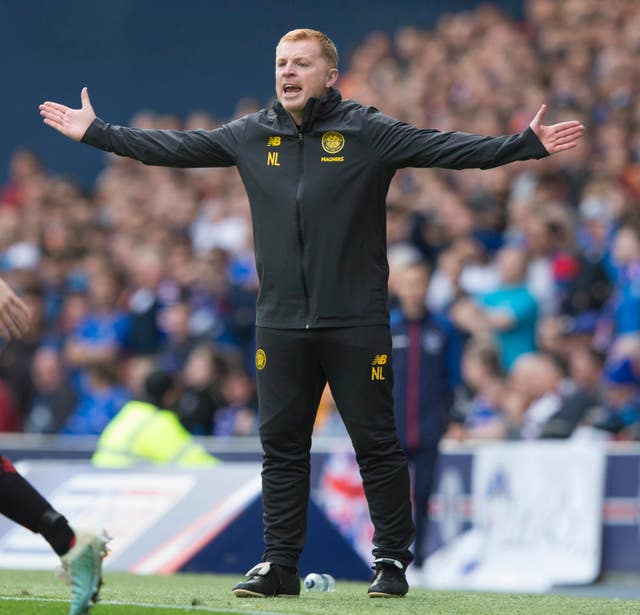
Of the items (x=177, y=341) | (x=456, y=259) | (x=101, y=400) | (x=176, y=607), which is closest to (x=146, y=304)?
(x=177, y=341)

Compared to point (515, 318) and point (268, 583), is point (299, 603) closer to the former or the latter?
point (268, 583)

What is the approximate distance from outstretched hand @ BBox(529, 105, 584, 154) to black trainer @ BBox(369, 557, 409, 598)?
1.85 m

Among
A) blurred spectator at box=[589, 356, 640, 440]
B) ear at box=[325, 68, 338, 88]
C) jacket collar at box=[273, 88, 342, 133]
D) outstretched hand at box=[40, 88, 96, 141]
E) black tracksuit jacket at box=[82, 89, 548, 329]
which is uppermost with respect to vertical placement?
ear at box=[325, 68, 338, 88]

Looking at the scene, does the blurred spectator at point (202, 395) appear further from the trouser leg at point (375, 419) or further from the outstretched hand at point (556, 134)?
the outstretched hand at point (556, 134)

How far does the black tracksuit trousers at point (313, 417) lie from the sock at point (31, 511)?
1479 mm

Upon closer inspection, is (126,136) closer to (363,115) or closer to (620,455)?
(363,115)

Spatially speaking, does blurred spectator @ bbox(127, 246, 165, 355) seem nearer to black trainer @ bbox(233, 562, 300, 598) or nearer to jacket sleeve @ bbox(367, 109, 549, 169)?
black trainer @ bbox(233, 562, 300, 598)

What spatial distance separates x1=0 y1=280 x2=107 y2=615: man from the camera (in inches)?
192

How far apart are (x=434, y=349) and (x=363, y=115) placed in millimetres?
4460

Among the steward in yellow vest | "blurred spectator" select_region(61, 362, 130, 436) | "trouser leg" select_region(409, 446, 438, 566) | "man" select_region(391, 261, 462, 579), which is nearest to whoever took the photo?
"man" select_region(391, 261, 462, 579)

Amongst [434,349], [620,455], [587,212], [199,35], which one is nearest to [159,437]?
[434,349]

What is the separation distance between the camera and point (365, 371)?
6.24m

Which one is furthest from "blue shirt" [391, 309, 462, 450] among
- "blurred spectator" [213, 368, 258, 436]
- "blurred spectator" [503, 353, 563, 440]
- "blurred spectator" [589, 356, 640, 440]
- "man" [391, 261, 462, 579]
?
"blurred spectator" [213, 368, 258, 436]

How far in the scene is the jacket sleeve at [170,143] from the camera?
6359 millimetres
